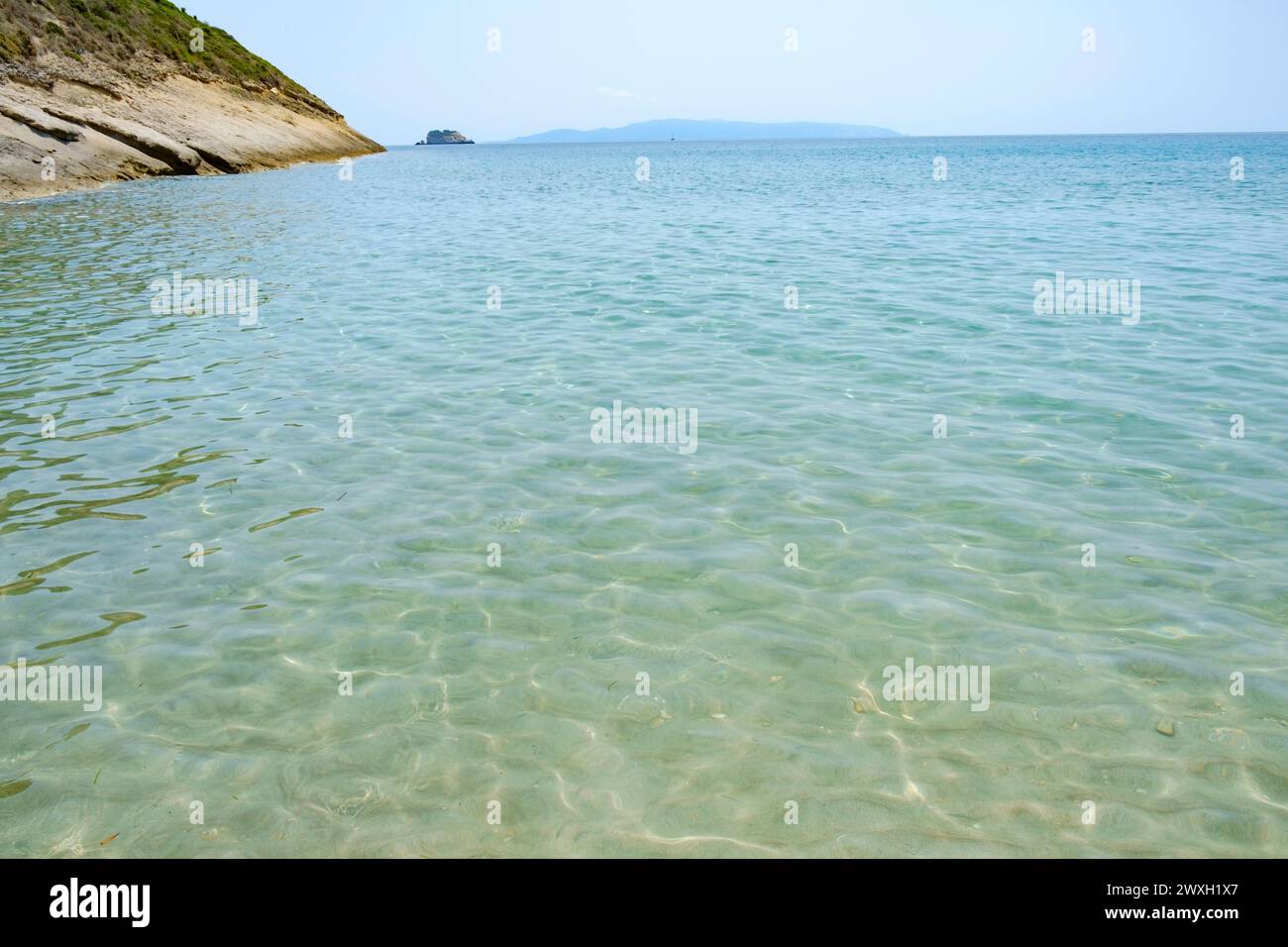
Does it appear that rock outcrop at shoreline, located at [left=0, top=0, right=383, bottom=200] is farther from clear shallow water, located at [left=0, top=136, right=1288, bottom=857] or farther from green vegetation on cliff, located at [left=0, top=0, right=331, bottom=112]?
clear shallow water, located at [left=0, top=136, right=1288, bottom=857]

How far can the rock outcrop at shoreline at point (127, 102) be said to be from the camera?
37.3m

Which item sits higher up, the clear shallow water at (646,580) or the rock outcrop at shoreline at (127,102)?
the rock outcrop at shoreline at (127,102)

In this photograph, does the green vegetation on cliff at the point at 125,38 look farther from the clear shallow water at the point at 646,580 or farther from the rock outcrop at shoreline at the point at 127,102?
the clear shallow water at the point at 646,580

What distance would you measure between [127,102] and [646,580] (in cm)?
5146

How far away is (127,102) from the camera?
4672 cm

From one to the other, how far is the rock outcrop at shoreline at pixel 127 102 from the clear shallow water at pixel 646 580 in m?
27.1

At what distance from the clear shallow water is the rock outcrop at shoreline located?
27.1 meters

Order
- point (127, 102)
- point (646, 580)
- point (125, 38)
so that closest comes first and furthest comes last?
point (646, 580)
point (127, 102)
point (125, 38)

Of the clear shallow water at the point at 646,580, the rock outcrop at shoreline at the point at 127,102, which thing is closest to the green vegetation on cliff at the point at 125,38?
the rock outcrop at shoreline at the point at 127,102

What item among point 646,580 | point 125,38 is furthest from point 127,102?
point 646,580

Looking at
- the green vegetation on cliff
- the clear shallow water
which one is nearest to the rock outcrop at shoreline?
the green vegetation on cliff

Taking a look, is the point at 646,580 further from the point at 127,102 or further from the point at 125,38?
the point at 125,38
